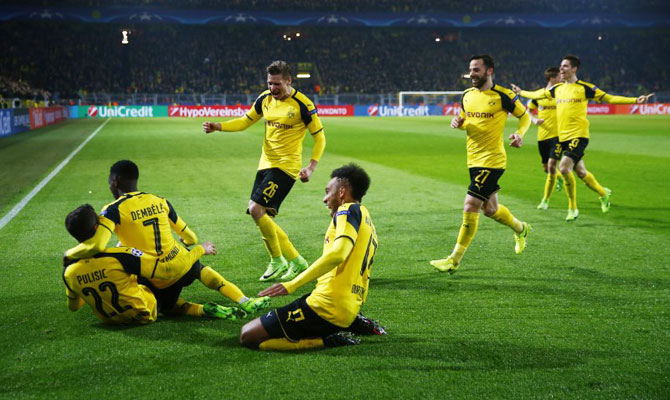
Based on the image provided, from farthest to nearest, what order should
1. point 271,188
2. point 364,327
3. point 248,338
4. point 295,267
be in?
point 295,267, point 271,188, point 364,327, point 248,338

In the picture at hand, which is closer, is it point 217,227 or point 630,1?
point 217,227

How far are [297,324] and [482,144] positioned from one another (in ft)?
11.6

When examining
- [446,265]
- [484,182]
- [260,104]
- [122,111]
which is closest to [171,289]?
[260,104]

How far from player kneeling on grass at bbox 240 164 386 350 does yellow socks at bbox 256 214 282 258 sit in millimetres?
2167

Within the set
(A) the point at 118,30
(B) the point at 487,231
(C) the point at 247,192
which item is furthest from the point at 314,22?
(B) the point at 487,231

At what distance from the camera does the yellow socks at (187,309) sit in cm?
517

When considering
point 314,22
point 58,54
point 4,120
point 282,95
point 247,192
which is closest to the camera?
point 282,95

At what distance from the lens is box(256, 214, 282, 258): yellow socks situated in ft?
21.4

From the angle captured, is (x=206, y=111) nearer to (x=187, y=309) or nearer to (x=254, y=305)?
(x=187, y=309)

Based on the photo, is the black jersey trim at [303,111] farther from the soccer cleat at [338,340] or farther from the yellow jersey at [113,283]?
the soccer cleat at [338,340]

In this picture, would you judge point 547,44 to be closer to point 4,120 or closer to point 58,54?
point 58,54

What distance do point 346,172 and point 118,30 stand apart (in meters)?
57.1

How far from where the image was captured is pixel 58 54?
53.0 m

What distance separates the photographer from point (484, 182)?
6766 millimetres
